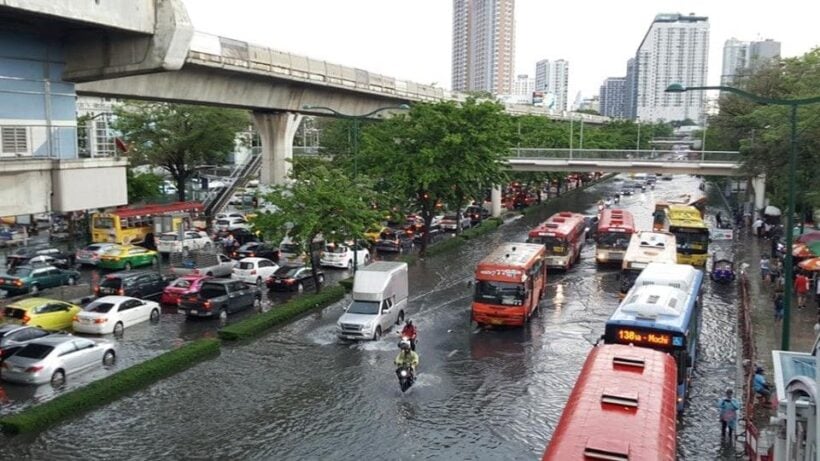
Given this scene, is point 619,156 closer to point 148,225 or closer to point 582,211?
point 582,211

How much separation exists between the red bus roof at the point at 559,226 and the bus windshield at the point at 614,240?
180 cm

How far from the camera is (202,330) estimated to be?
2645cm

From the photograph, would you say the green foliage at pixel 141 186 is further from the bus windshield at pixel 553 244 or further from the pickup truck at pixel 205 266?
the bus windshield at pixel 553 244

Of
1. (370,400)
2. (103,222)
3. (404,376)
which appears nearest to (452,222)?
(103,222)

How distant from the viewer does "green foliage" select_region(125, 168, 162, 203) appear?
54.6 m

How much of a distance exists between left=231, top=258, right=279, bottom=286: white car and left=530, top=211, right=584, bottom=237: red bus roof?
13.9 m

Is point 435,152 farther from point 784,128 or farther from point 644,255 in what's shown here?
point 784,128

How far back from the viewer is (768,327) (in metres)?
26.4

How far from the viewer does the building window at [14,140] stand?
12.2 meters

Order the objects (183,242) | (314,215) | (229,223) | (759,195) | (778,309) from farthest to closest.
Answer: (759,195) → (229,223) → (183,242) → (314,215) → (778,309)

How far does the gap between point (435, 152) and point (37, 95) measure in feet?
98.2

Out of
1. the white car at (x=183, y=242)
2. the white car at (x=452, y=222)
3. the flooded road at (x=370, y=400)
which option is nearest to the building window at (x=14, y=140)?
the flooded road at (x=370, y=400)

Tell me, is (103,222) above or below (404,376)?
above

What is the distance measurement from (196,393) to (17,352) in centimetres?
521
